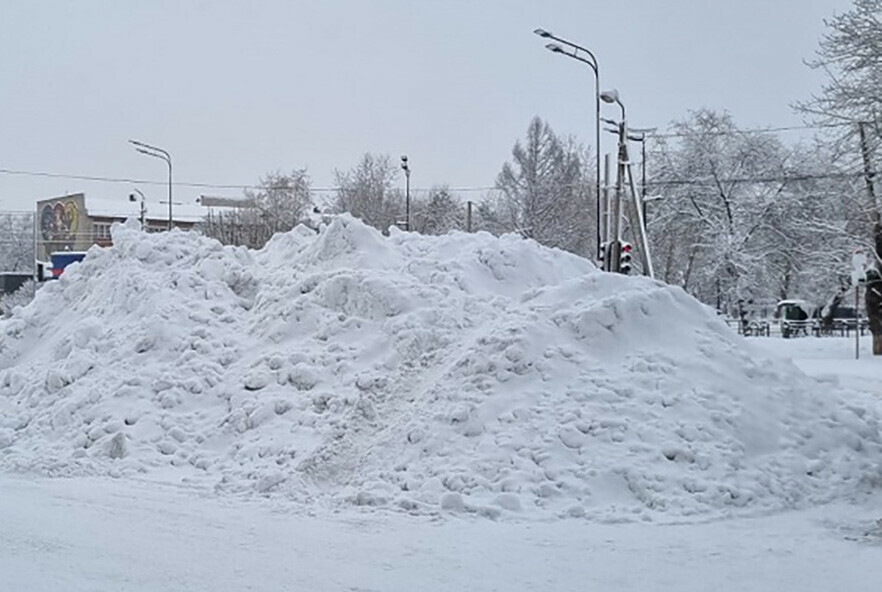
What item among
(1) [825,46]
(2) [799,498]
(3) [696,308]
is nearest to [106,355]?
(3) [696,308]

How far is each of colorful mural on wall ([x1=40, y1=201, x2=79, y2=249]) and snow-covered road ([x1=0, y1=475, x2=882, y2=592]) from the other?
73.1 meters

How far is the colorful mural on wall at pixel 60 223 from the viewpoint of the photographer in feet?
252

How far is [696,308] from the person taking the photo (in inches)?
472

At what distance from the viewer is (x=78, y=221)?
250 ft

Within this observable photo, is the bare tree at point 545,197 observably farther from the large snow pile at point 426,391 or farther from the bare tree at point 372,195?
the large snow pile at point 426,391

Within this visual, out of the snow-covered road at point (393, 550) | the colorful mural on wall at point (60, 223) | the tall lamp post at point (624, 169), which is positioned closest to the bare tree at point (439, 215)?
the colorful mural on wall at point (60, 223)

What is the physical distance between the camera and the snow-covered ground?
22.1 ft

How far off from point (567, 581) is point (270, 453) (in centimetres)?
438

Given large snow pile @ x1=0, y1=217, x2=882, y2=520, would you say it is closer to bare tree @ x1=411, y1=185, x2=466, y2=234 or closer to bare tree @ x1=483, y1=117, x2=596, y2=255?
bare tree @ x1=483, y1=117, x2=596, y2=255

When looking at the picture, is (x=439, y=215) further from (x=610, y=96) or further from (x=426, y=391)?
(x=426, y=391)

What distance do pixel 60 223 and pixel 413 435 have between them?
3026 inches

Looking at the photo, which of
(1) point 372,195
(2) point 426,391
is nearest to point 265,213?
(1) point 372,195

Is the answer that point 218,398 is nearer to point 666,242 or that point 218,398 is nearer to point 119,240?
point 119,240

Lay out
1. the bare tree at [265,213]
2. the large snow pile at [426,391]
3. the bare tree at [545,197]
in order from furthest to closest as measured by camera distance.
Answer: the bare tree at [545,197]
the bare tree at [265,213]
the large snow pile at [426,391]
